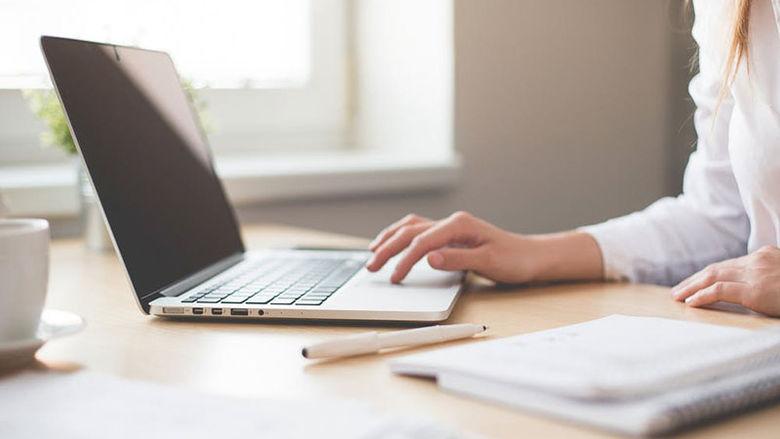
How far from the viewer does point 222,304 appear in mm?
759

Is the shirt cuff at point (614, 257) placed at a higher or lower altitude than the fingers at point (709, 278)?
lower

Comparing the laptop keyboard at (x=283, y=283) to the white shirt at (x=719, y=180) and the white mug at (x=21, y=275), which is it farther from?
the white shirt at (x=719, y=180)

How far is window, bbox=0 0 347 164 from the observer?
147 centimetres

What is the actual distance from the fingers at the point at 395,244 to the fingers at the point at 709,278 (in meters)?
0.27

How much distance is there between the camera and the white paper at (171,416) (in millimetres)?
462

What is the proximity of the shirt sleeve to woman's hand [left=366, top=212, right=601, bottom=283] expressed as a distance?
1.6 inches

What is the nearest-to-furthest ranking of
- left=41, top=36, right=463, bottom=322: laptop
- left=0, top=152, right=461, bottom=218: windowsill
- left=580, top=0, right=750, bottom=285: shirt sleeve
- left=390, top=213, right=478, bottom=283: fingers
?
left=41, top=36, right=463, bottom=322: laptop → left=390, top=213, right=478, bottom=283: fingers → left=580, top=0, right=750, bottom=285: shirt sleeve → left=0, top=152, right=461, bottom=218: windowsill

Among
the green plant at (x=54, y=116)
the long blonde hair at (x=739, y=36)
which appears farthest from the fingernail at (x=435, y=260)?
the green plant at (x=54, y=116)

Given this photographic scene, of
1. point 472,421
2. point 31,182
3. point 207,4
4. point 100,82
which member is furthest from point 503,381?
point 207,4

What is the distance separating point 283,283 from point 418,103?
0.97 metres

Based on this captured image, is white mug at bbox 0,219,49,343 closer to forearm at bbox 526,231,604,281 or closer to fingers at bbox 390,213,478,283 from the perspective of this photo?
fingers at bbox 390,213,478,283

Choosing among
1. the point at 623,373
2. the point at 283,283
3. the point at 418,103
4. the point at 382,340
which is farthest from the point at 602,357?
the point at 418,103

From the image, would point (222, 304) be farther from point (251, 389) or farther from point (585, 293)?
point (585, 293)

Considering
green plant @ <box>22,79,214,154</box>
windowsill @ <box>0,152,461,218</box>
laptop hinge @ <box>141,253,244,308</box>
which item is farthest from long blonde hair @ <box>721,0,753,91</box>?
windowsill @ <box>0,152,461,218</box>
